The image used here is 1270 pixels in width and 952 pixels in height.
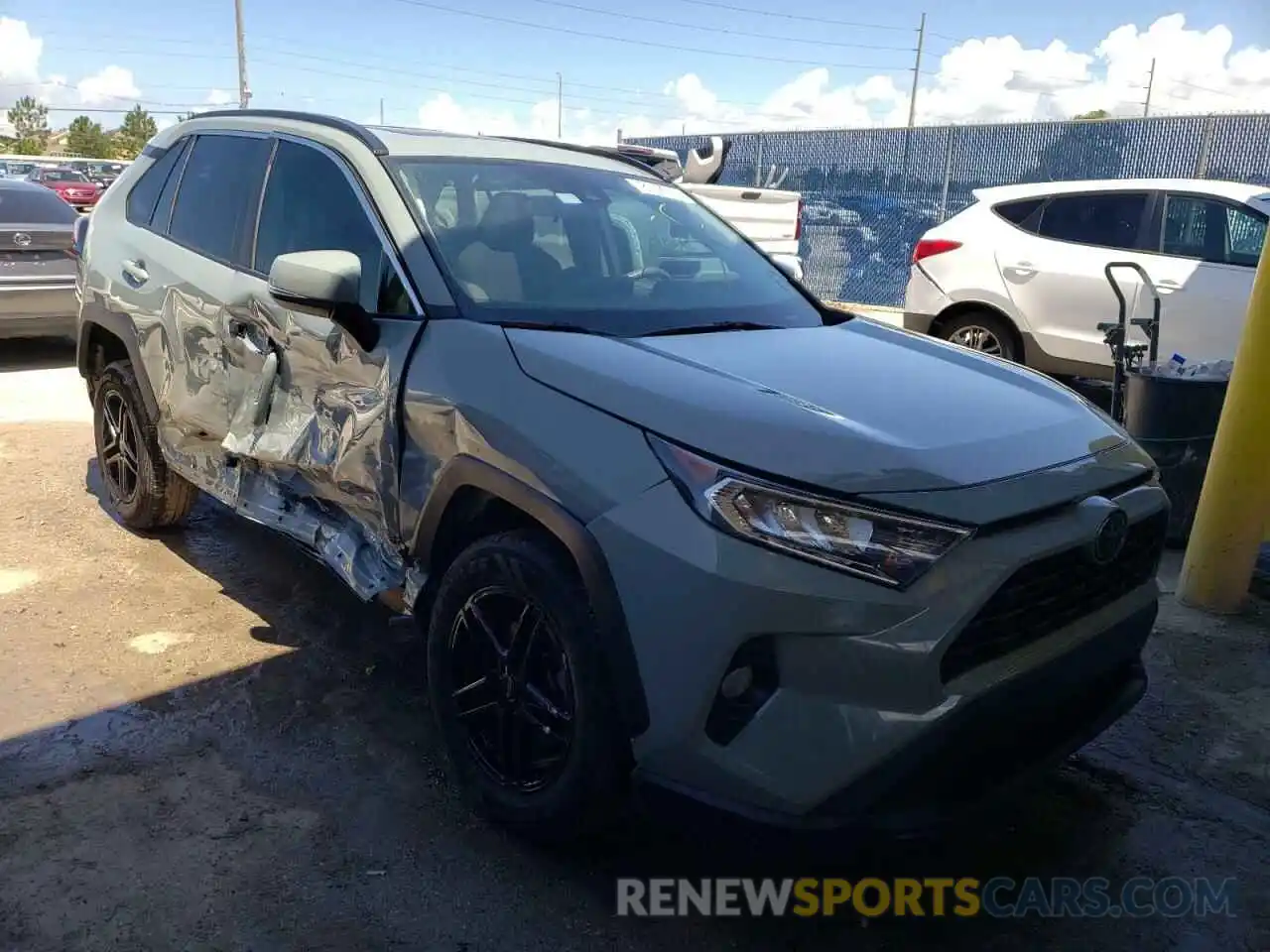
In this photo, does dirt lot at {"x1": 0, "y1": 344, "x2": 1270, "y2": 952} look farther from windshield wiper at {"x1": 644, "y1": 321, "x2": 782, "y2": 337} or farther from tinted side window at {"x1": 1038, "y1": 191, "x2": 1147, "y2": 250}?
tinted side window at {"x1": 1038, "y1": 191, "x2": 1147, "y2": 250}

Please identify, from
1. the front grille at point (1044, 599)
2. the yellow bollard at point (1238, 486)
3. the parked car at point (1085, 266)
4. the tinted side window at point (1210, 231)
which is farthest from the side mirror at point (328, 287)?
the tinted side window at point (1210, 231)

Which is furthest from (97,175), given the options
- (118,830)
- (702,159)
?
(118,830)

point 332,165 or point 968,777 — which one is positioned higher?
point 332,165

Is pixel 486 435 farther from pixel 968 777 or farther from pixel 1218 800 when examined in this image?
pixel 1218 800

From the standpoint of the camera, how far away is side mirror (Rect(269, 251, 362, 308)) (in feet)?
9.30

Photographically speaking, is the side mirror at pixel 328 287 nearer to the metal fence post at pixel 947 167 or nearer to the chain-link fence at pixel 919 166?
the chain-link fence at pixel 919 166

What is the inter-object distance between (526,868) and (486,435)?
1.11 meters

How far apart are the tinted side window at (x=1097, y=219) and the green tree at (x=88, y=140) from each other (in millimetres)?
72807

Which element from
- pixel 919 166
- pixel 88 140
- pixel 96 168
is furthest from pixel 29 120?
pixel 919 166

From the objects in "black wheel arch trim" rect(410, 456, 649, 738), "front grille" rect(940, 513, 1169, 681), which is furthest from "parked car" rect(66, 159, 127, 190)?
"front grille" rect(940, 513, 1169, 681)

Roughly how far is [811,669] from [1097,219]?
666 cm

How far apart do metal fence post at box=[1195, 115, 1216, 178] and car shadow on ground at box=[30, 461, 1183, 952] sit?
11281mm

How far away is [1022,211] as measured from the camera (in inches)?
308

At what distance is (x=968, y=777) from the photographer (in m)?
2.22
